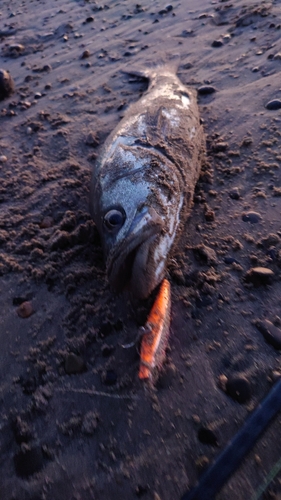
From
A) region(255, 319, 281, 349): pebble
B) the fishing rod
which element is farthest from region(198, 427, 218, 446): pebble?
region(255, 319, 281, 349): pebble

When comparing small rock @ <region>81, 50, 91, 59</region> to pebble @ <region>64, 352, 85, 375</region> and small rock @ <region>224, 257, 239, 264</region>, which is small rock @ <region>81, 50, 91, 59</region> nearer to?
small rock @ <region>224, 257, 239, 264</region>

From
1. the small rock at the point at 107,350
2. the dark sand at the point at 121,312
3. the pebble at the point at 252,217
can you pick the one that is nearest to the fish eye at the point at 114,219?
the dark sand at the point at 121,312

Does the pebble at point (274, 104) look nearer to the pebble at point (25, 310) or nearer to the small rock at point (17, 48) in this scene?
the pebble at point (25, 310)

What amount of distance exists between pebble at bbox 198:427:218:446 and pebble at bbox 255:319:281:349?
730 mm

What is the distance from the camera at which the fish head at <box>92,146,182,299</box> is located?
7.95 feet

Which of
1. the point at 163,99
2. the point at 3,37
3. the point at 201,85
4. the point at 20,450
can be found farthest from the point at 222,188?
the point at 3,37

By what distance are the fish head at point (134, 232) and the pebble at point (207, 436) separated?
3.11 ft

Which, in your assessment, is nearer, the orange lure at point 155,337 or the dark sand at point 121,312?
the dark sand at point 121,312

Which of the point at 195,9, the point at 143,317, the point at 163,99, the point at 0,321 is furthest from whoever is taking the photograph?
the point at 195,9

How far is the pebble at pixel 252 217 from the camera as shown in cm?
310

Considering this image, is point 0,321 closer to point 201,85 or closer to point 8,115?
point 8,115

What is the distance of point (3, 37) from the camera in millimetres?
7641

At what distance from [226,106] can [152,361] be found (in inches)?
146

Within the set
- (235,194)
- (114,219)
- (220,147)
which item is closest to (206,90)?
(220,147)
